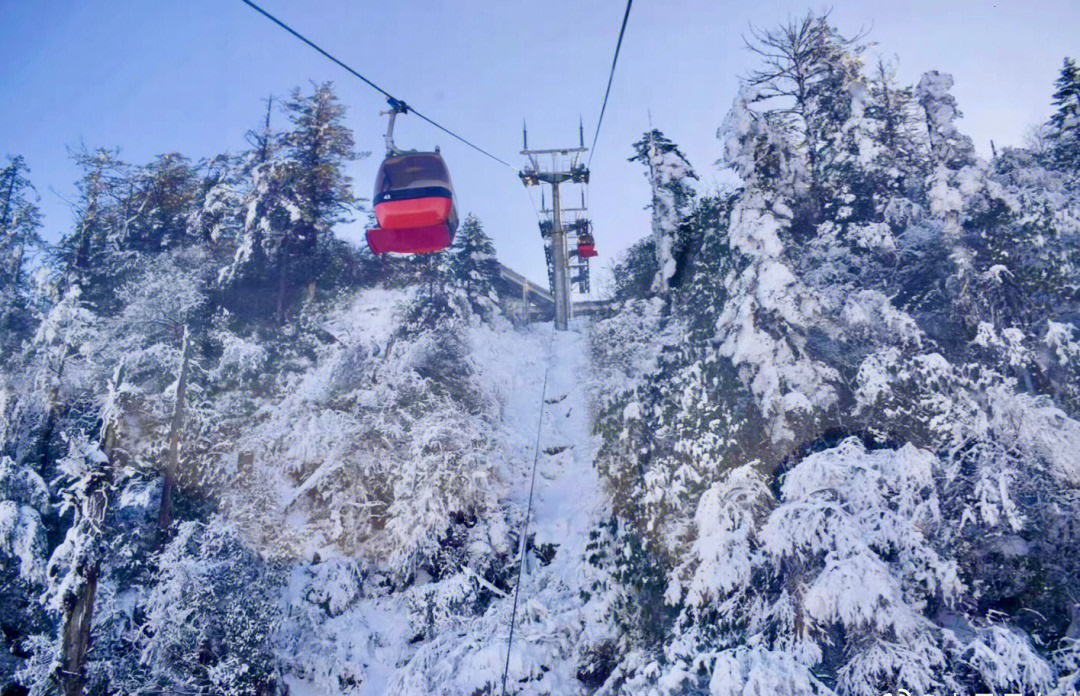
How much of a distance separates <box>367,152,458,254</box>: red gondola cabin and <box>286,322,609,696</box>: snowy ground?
9.32 metres

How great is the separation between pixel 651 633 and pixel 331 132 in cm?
2186

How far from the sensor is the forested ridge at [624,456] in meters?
8.95

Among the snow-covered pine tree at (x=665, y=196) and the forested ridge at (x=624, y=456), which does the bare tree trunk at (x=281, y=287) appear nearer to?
the forested ridge at (x=624, y=456)

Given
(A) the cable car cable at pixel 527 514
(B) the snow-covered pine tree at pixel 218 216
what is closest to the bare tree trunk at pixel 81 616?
(A) the cable car cable at pixel 527 514

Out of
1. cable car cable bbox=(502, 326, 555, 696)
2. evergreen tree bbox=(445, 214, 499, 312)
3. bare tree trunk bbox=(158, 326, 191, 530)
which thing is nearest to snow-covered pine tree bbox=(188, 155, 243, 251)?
bare tree trunk bbox=(158, 326, 191, 530)

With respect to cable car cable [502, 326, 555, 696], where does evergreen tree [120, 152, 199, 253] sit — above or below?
above

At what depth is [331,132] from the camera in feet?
72.7

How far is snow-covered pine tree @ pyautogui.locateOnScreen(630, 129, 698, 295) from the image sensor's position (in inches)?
847

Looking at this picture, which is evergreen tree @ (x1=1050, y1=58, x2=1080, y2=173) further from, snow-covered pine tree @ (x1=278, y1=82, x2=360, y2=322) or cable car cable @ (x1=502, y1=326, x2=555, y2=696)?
snow-covered pine tree @ (x1=278, y1=82, x2=360, y2=322)

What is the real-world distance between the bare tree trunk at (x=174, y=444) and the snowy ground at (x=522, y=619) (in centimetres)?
377

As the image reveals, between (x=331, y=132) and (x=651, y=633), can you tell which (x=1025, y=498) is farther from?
(x=331, y=132)

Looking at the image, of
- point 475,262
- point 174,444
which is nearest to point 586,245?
point 475,262

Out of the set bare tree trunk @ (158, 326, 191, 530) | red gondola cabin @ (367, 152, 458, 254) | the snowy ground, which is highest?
red gondola cabin @ (367, 152, 458, 254)

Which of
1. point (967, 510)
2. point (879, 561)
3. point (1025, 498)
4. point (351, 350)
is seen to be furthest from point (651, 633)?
point (351, 350)
